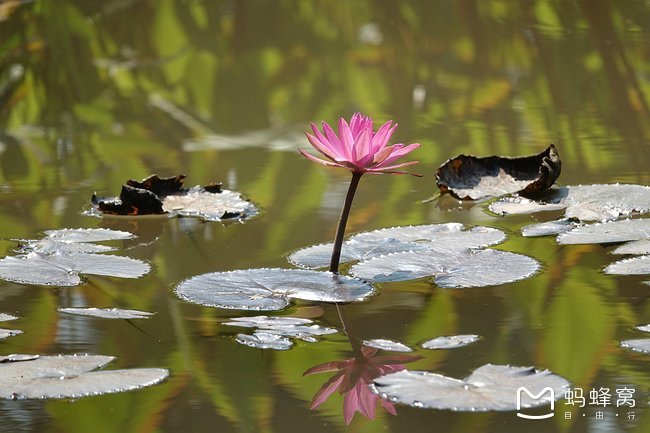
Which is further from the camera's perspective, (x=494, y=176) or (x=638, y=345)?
(x=494, y=176)

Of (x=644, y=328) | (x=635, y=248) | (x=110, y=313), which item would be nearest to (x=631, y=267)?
(x=635, y=248)

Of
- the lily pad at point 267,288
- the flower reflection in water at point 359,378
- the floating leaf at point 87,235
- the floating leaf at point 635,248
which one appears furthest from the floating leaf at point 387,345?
the floating leaf at point 87,235

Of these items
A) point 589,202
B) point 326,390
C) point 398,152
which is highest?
point 398,152

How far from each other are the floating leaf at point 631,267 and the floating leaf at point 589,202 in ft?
0.86

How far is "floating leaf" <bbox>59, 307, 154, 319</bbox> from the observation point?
4.55ft

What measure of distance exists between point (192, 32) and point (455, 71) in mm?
910

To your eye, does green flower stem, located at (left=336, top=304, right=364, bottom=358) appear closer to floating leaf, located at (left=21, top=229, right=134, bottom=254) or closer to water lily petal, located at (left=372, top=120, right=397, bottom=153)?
water lily petal, located at (left=372, top=120, right=397, bottom=153)

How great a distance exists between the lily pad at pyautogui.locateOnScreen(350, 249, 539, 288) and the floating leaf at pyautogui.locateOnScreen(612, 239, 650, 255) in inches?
5.9

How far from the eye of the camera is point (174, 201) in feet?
6.61

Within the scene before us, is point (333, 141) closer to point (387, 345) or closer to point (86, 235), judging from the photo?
point (387, 345)

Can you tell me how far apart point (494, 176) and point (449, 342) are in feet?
2.81

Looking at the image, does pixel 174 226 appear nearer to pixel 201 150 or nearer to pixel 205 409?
pixel 201 150

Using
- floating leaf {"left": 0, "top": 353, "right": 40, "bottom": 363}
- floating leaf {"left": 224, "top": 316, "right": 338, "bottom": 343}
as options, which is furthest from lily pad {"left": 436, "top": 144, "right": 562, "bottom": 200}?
floating leaf {"left": 0, "top": 353, "right": 40, "bottom": 363}

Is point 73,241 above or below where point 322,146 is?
below
